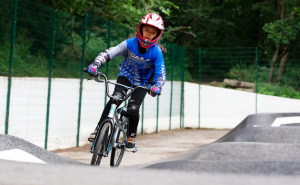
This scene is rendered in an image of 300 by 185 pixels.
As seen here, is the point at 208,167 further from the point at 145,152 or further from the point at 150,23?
the point at 145,152

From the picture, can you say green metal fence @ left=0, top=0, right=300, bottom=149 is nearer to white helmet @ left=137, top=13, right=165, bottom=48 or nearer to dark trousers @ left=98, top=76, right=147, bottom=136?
white helmet @ left=137, top=13, right=165, bottom=48

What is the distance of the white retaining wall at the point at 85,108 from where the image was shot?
6004 mm

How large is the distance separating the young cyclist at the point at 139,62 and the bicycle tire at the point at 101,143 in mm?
336

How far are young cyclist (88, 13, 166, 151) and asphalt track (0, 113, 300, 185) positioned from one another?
772mm

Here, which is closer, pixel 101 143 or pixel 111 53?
pixel 101 143

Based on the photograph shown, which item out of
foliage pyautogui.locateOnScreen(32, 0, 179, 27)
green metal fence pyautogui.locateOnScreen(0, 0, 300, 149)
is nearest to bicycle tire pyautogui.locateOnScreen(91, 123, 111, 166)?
green metal fence pyautogui.locateOnScreen(0, 0, 300, 149)

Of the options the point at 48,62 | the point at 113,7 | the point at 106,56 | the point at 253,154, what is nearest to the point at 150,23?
the point at 106,56

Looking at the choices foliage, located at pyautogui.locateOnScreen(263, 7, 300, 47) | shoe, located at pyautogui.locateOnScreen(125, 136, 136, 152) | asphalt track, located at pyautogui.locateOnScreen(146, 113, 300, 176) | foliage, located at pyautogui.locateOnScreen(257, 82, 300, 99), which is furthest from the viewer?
foliage, located at pyautogui.locateOnScreen(263, 7, 300, 47)

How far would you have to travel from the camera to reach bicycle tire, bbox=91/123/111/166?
340 centimetres

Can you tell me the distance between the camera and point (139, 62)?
4188mm

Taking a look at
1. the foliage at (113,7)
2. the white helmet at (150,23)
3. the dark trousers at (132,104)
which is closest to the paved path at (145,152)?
the dark trousers at (132,104)

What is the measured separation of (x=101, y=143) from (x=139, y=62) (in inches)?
48.1

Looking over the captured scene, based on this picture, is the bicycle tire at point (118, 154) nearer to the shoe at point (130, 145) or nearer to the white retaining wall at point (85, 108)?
the shoe at point (130, 145)

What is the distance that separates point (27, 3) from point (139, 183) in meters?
5.93
